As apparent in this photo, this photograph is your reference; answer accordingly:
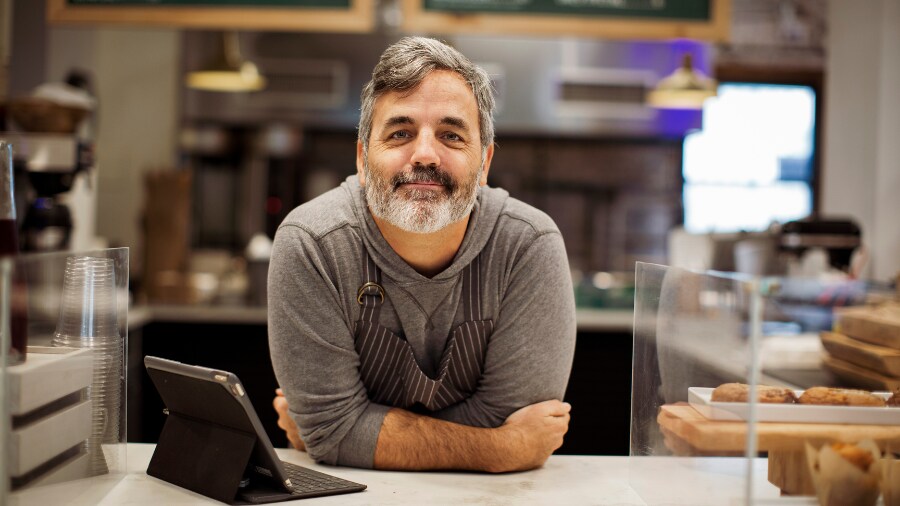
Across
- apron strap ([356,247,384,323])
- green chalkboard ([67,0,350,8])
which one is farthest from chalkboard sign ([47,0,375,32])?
apron strap ([356,247,384,323])

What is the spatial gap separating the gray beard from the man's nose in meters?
0.03

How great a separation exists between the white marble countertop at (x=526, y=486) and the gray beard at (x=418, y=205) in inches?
18.6

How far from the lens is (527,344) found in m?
1.70

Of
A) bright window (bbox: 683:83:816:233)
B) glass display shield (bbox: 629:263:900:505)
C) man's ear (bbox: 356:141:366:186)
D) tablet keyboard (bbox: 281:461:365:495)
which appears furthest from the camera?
bright window (bbox: 683:83:816:233)

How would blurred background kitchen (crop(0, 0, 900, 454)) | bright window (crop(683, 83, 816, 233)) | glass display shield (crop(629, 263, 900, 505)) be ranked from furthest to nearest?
bright window (crop(683, 83, 816, 233)), blurred background kitchen (crop(0, 0, 900, 454)), glass display shield (crop(629, 263, 900, 505))

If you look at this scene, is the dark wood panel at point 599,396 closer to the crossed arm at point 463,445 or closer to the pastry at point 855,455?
the crossed arm at point 463,445

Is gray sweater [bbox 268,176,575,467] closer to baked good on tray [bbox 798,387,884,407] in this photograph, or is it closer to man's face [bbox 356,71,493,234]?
man's face [bbox 356,71,493,234]

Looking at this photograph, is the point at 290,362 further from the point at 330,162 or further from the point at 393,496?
the point at 330,162

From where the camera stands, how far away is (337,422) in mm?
1622

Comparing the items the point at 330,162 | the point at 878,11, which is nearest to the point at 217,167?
the point at 330,162

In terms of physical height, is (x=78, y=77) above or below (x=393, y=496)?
above

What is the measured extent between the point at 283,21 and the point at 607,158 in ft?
11.2

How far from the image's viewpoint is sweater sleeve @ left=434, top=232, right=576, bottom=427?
1696mm

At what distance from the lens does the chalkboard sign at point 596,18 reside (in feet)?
10.9
